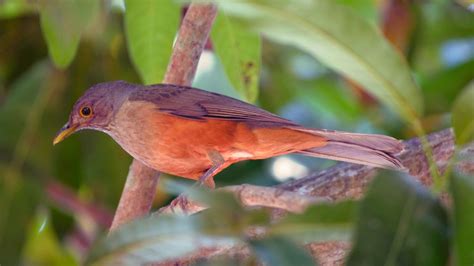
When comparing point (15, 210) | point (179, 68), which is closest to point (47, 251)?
point (15, 210)

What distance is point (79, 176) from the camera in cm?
524

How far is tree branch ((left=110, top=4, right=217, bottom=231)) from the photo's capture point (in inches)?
142

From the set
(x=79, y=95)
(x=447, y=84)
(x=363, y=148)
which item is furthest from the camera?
(x=447, y=84)

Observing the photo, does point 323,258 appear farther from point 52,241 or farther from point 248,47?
point 52,241

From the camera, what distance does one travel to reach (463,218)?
2100 millimetres

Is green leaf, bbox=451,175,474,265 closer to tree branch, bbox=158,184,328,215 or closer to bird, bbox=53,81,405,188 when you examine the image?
tree branch, bbox=158,184,328,215

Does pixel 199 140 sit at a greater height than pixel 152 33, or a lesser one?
lesser

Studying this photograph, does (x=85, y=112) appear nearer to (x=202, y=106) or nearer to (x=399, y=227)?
(x=202, y=106)

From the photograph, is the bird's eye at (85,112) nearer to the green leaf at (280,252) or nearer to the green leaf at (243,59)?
the green leaf at (243,59)

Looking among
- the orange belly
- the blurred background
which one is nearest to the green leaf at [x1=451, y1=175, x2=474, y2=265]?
the orange belly

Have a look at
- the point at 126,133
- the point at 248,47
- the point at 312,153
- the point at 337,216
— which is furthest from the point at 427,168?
the point at 337,216

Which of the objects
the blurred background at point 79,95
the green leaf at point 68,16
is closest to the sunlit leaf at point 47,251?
the blurred background at point 79,95

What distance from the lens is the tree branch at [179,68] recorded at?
3613 millimetres

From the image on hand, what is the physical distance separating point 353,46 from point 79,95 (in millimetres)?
3016
